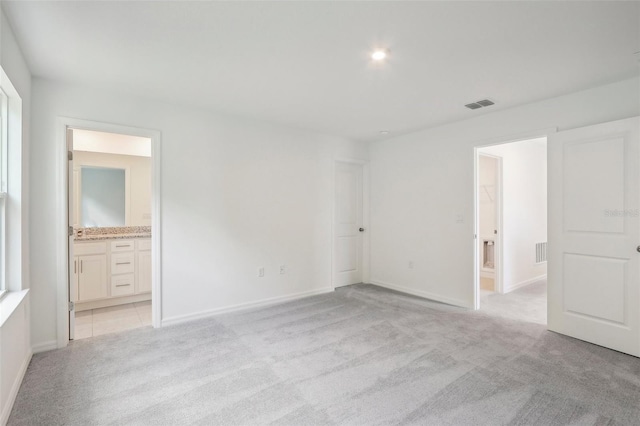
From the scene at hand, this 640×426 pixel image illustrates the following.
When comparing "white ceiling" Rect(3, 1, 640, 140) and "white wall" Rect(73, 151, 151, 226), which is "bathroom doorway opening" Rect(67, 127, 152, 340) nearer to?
"white wall" Rect(73, 151, 151, 226)

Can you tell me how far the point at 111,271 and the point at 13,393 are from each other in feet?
7.01

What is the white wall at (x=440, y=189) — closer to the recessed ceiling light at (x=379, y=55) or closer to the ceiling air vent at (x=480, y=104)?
the ceiling air vent at (x=480, y=104)

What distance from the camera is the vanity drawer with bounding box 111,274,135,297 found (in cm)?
396

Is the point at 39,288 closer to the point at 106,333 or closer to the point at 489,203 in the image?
the point at 106,333

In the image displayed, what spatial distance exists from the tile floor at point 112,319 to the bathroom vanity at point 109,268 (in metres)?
0.15

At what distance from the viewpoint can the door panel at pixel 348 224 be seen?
16.4 ft

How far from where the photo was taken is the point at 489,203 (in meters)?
5.30

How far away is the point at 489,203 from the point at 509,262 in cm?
109

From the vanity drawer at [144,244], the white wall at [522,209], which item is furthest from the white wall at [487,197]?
the vanity drawer at [144,244]

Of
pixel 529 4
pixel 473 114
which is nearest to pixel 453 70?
pixel 529 4

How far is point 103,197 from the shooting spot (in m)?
4.40

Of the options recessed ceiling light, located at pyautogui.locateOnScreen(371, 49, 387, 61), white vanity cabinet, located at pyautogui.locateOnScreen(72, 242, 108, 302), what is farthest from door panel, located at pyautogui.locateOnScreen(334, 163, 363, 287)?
white vanity cabinet, located at pyautogui.locateOnScreen(72, 242, 108, 302)

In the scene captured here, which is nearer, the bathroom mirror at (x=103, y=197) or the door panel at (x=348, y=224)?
the bathroom mirror at (x=103, y=197)

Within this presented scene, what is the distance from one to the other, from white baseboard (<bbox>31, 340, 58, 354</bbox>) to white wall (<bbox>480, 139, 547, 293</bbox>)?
5294mm
